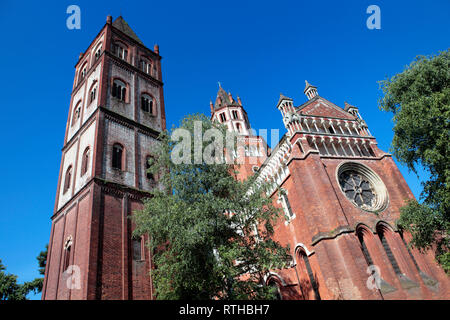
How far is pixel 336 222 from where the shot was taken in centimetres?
1526

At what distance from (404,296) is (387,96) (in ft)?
37.2

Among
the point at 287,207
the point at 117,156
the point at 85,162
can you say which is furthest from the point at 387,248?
the point at 85,162

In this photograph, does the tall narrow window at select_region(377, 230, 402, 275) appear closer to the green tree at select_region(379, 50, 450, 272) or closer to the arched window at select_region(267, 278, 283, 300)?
the green tree at select_region(379, 50, 450, 272)

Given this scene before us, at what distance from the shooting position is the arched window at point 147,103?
80.8 feet

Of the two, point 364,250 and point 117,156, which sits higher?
point 117,156

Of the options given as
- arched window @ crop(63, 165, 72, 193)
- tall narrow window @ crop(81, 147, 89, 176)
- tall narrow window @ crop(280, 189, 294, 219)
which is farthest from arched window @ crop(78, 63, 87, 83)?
tall narrow window @ crop(280, 189, 294, 219)

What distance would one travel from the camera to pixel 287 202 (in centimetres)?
1923

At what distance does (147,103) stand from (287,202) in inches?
586

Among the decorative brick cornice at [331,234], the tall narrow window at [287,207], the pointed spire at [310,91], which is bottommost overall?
the decorative brick cornice at [331,234]

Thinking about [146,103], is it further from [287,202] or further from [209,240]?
[209,240]

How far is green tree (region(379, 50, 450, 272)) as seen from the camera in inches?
558

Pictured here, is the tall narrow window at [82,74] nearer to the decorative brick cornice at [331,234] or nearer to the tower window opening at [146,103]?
the tower window opening at [146,103]

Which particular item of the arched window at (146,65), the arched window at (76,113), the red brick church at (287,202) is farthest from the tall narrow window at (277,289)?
the arched window at (146,65)
